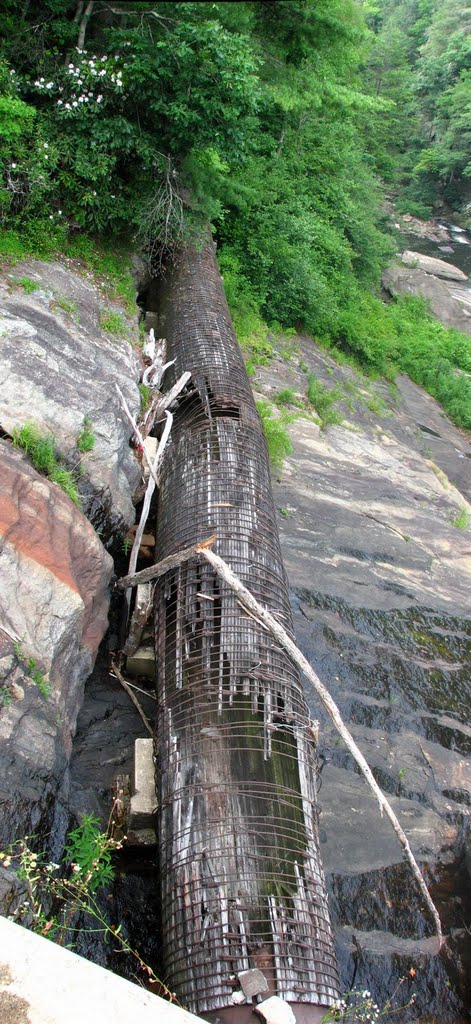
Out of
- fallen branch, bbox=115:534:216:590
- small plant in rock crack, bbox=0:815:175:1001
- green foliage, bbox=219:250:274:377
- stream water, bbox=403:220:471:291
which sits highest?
stream water, bbox=403:220:471:291

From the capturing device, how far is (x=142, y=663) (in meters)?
6.03

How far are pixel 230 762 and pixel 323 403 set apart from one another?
7341mm

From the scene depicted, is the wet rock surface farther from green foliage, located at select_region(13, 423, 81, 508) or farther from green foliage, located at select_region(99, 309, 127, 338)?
green foliage, located at select_region(13, 423, 81, 508)

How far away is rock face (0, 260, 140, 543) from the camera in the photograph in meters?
5.83

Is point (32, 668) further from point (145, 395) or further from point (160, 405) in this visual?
point (145, 395)

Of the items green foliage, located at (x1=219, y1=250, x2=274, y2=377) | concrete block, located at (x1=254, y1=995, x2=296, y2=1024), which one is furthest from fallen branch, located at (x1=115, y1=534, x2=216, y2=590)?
green foliage, located at (x1=219, y1=250, x2=274, y2=377)

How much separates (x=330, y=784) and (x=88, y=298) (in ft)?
19.5

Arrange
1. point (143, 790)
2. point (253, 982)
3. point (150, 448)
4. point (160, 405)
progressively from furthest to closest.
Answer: point (160, 405), point (150, 448), point (143, 790), point (253, 982)

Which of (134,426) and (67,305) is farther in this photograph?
(67,305)

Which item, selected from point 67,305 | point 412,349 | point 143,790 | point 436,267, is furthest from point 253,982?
point 436,267

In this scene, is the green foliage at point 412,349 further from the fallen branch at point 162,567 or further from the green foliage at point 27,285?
the fallen branch at point 162,567

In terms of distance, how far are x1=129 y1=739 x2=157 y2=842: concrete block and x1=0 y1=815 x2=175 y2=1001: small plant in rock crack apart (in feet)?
0.91

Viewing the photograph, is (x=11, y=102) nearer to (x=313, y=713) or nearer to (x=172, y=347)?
(x=172, y=347)

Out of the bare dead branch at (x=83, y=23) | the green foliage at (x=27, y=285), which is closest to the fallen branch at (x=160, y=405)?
the green foliage at (x=27, y=285)
